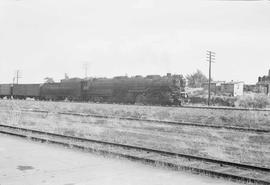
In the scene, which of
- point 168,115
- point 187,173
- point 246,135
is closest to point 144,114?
point 168,115

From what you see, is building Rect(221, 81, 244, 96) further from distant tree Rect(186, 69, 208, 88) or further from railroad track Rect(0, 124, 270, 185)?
railroad track Rect(0, 124, 270, 185)

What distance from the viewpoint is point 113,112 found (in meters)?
24.8

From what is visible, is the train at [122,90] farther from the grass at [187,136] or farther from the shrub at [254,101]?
the shrub at [254,101]

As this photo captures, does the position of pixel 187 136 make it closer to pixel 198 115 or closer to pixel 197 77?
pixel 198 115

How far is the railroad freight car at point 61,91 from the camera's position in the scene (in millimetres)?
37719

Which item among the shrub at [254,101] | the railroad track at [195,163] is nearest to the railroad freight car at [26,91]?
the shrub at [254,101]

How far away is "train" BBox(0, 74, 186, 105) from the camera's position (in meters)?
29.8

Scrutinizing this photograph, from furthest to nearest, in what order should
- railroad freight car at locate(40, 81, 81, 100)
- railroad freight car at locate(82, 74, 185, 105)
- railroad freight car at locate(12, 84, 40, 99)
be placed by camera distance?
railroad freight car at locate(12, 84, 40, 99)
railroad freight car at locate(40, 81, 81, 100)
railroad freight car at locate(82, 74, 185, 105)

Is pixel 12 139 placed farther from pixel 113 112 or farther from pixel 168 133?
pixel 113 112


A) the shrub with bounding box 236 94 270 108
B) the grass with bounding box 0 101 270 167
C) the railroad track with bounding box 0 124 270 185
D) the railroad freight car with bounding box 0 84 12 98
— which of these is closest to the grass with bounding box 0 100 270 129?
the grass with bounding box 0 101 270 167

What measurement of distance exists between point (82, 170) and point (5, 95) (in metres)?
47.5

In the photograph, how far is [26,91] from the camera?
151ft

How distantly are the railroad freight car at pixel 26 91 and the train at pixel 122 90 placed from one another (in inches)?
17.5

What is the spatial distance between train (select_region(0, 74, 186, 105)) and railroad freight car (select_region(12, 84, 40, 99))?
17.5 inches
